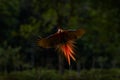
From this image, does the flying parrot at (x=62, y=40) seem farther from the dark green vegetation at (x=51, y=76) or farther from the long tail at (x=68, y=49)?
the dark green vegetation at (x=51, y=76)

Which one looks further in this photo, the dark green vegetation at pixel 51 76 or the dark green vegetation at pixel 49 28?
the dark green vegetation at pixel 49 28

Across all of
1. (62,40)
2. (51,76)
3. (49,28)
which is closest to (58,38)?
(62,40)

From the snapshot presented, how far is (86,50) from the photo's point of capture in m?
44.9

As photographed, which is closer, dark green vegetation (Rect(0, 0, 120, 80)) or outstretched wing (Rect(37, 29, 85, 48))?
outstretched wing (Rect(37, 29, 85, 48))

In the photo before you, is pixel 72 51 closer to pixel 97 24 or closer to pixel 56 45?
pixel 56 45

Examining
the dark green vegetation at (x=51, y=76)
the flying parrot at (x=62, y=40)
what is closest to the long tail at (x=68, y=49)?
the flying parrot at (x=62, y=40)

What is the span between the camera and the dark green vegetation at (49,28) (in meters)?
23.2

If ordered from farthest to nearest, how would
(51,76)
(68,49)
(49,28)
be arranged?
(49,28), (51,76), (68,49)

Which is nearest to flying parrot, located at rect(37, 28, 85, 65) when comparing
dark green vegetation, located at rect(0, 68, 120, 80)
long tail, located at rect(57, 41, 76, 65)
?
long tail, located at rect(57, 41, 76, 65)

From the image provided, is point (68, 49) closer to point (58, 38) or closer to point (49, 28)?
point (58, 38)

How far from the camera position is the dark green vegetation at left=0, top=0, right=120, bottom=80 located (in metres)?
23.2

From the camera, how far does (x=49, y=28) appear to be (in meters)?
23.8

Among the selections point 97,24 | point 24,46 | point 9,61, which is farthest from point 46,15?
point 24,46

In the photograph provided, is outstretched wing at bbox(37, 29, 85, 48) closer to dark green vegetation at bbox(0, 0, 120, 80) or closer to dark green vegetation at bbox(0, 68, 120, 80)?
dark green vegetation at bbox(0, 68, 120, 80)
